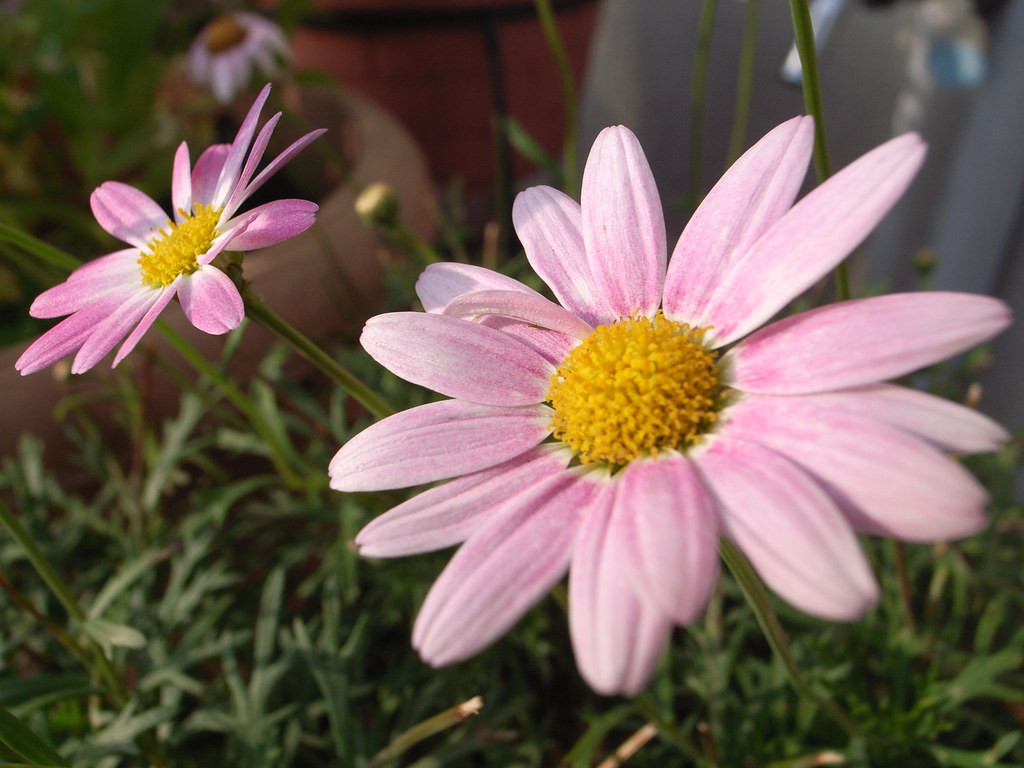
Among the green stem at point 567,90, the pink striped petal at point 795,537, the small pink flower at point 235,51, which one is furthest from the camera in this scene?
the small pink flower at point 235,51

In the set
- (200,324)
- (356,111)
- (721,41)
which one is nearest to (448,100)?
(356,111)

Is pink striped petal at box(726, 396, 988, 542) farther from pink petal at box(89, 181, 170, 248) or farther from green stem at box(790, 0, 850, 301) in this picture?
pink petal at box(89, 181, 170, 248)

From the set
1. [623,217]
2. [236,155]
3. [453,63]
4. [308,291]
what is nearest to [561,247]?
[623,217]

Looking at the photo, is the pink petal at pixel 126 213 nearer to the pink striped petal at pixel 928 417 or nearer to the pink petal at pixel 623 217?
the pink petal at pixel 623 217

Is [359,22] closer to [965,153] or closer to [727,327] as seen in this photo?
[965,153]

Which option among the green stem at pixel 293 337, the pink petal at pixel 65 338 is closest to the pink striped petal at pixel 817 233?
the green stem at pixel 293 337

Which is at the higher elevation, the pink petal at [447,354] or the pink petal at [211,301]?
the pink petal at [211,301]

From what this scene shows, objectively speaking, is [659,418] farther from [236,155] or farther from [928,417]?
[236,155]
